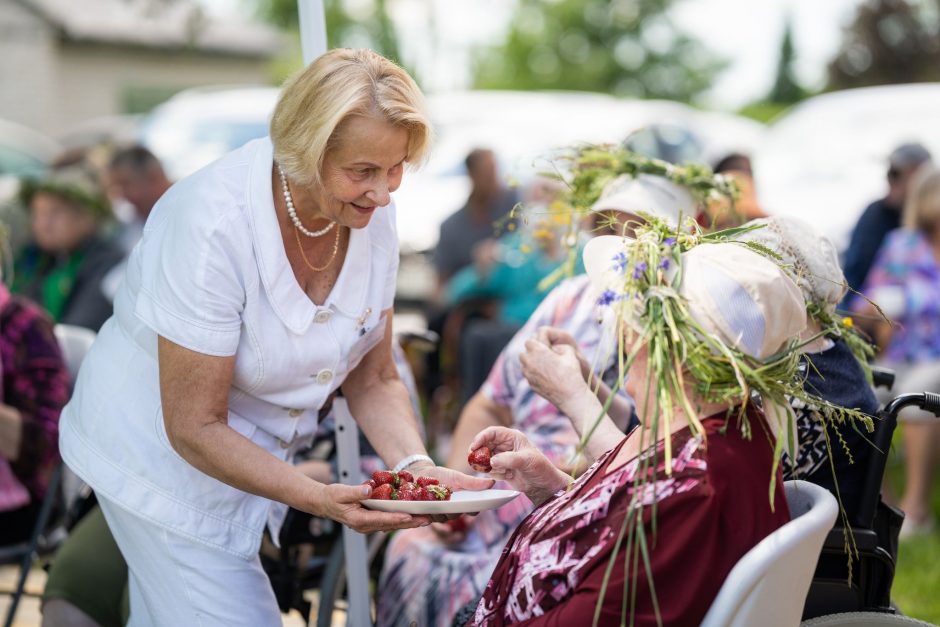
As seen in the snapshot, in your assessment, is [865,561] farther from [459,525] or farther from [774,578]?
[459,525]

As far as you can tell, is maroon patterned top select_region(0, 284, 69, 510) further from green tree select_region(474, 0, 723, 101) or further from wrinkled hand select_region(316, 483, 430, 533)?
green tree select_region(474, 0, 723, 101)

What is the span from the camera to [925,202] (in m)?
6.04

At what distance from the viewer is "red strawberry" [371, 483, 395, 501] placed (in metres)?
2.42

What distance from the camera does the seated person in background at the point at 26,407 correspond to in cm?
364

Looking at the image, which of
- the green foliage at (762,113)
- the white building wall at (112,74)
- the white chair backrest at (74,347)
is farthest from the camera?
the green foliage at (762,113)

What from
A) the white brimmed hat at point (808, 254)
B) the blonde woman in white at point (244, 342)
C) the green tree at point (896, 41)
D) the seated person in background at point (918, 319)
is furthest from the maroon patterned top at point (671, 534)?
the green tree at point (896, 41)

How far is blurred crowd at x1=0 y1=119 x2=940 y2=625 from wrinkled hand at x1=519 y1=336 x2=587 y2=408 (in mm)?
50

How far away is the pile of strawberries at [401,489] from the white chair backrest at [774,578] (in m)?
0.65

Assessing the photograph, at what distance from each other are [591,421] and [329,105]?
959mm

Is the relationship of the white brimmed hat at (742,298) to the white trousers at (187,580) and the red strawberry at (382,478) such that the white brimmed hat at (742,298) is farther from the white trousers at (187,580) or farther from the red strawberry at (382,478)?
the white trousers at (187,580)

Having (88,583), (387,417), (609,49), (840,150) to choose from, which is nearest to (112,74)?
(840,150)

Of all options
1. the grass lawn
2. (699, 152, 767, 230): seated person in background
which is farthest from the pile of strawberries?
the grass lawn

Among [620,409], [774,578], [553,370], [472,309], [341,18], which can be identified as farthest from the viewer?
[341,18]

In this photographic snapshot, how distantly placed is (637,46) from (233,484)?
39.0 m
